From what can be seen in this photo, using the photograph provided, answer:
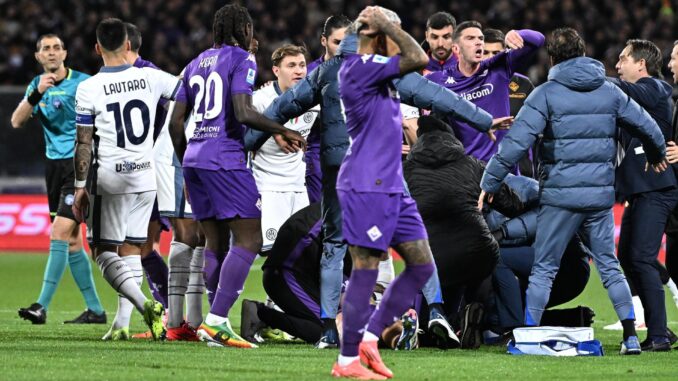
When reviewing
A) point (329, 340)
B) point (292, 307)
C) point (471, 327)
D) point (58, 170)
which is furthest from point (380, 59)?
point (58, 170)

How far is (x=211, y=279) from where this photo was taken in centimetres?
933

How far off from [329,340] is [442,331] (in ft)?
2.52

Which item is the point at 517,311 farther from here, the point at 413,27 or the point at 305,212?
the point at 413,27

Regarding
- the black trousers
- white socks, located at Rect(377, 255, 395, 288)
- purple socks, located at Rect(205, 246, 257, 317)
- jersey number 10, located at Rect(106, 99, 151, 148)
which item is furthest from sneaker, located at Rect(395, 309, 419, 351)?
jersey number 10, located at Rect(106, 99, 151, 148)

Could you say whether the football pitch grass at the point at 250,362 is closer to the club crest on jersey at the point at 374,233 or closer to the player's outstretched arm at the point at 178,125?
the club crest on jersey at the point at 374,233

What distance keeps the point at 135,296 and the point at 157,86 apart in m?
1.57

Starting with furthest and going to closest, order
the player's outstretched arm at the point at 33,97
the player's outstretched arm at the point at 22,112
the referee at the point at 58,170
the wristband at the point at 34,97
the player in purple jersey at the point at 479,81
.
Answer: the player's outstretched arm at the point at 22,112 → the wristband at the point at 34,97 → the player's outstretched arm at the point at 33,97 → the referee at the point at 58,170 → the player in purple jersey at the point at 479,81

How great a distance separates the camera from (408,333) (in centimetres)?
862

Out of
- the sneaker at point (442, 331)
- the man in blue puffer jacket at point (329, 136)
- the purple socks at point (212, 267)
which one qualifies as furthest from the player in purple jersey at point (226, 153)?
the sneaker at point (442, 331)

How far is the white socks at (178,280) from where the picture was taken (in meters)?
9.45

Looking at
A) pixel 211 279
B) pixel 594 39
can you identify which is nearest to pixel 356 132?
pixel 211 279

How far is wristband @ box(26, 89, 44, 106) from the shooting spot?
38.5 feet

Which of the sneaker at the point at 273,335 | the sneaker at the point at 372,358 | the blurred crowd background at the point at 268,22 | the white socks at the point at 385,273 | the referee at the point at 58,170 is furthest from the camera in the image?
the blurred crowd background at the point at 268,22

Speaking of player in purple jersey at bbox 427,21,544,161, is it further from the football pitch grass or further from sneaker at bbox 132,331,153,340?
sneaker at bbox 132,331,153,340
